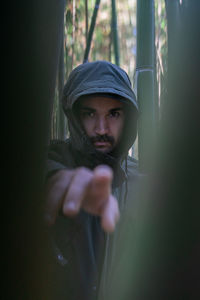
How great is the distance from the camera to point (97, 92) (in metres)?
0.85

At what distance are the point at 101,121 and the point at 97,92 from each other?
0.11 m

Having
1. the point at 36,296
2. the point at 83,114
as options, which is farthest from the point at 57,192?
the point at 83,114

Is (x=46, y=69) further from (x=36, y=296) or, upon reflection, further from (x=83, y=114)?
(x=83, y=114)

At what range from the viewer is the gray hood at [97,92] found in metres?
0.85

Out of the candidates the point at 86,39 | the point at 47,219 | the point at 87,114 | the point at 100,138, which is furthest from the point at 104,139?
the point at 86,39

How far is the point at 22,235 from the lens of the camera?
31 cm

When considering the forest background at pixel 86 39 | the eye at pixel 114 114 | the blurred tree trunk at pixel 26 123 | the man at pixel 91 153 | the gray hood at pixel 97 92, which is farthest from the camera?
the forest background at pixel 86 39

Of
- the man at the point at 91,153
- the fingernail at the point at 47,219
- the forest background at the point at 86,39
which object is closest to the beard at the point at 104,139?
the man at the point at 91,153

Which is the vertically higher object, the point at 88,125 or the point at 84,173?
the point at 88,125

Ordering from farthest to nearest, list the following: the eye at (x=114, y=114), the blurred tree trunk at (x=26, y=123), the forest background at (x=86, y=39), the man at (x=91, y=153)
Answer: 1. the forest background at (x=86, y=39)
2. the eye at (x=114, y=114)
3. the man at (x=91, y=153)
4. the blurred tree trunk at (x=26, y=123)

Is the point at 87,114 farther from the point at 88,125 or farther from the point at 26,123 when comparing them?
the point at 26,123

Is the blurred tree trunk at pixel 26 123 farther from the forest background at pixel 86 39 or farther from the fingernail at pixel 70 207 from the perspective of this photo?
the forest background at pixel 86 39

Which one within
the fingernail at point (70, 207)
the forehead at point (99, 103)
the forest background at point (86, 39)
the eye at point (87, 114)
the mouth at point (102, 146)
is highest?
the forest background at point (86, 39)

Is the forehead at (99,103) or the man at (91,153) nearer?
the man at (91,153)
